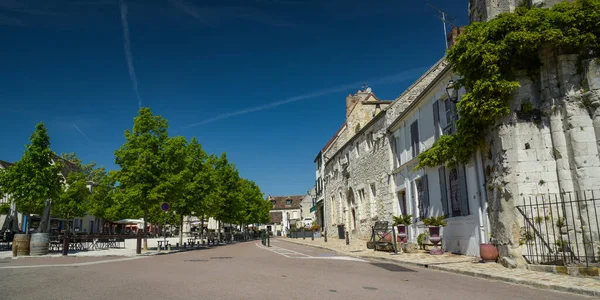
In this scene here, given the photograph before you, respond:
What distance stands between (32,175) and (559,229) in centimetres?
2207

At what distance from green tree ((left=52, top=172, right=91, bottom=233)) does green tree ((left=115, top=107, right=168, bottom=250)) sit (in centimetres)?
1835

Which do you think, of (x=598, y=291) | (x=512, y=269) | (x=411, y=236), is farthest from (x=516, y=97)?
(x=411, y=236)

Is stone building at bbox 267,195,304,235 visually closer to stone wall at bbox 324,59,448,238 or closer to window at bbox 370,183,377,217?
stone wall at bbox 324,59,448,238

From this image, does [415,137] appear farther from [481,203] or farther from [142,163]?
[142,163]

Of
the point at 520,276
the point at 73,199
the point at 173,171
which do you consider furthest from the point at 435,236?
the point at 73,199

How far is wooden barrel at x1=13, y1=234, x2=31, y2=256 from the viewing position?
58.9 feet

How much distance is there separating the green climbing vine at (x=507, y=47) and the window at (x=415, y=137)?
6.70 metres

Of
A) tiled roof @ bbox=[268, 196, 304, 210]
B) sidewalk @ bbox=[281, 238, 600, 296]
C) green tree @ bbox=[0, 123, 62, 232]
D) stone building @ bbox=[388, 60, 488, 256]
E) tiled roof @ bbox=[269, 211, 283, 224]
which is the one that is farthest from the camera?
tiled roof @ bbox=[268, 196, 304, 210]

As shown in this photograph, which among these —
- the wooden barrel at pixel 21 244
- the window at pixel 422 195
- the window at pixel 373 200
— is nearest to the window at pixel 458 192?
the window at pixel 422 195

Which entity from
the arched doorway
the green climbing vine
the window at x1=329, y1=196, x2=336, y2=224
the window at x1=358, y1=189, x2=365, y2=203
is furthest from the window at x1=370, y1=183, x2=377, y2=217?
the green climbing vine

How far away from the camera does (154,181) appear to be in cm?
2294

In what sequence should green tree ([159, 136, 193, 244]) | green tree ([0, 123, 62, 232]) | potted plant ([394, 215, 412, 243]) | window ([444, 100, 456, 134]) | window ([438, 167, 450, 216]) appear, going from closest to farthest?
window ([444, 100, 456, 134]) < window ([438, 167, 450, 216]) < potted plant ([394, 215, 412, 243]) < green tree ([0, 123, 62, 232]) < green tree ([159, 136, 193, 244])

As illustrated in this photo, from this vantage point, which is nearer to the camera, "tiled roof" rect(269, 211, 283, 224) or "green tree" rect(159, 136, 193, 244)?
"green tree" rect(159, 136, 193, 244)

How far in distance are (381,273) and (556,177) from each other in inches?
220
